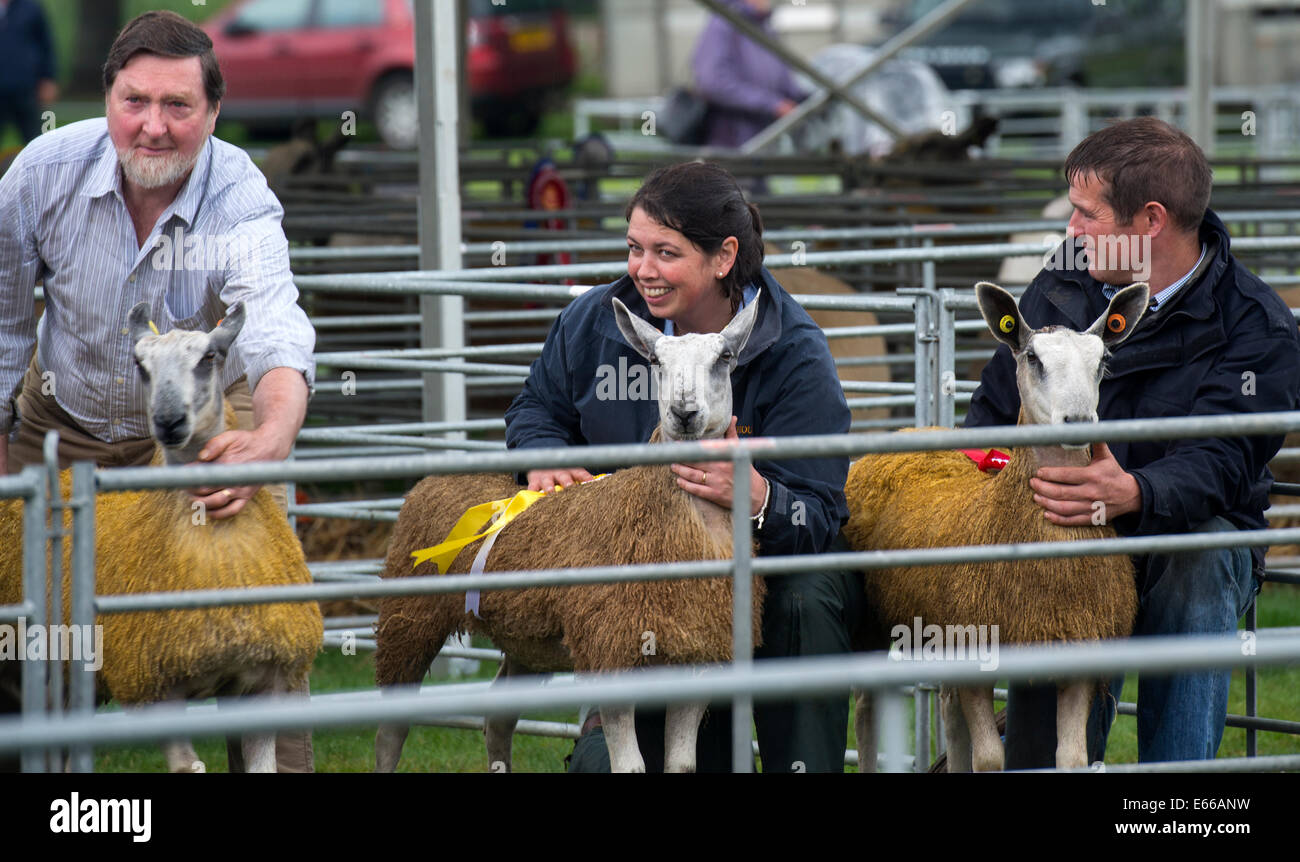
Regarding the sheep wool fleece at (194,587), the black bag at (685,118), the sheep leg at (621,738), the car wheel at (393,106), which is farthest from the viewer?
the car wheel at (393,106)

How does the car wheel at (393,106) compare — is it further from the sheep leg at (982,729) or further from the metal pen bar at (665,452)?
the metal pen bar at (665,452)

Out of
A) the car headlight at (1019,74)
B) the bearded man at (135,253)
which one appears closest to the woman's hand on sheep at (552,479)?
the bearded man at (135,253)

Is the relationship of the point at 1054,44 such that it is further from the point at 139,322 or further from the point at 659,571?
the point at 659,571

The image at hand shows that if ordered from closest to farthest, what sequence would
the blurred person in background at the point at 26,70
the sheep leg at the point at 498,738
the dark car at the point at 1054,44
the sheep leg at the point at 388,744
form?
the sheep leg at the point at 388,744 < the sheep leg at the point at 498,738 < the blurred person in background at the point at 26,70 < the dark car at the point at 1054,44

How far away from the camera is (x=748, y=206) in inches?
150

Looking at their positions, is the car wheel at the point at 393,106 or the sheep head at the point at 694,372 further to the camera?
the car wheel at the point at 393,106

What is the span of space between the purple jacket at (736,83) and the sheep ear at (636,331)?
1117 cm

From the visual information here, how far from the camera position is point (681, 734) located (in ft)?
11.5

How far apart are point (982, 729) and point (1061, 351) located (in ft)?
2.79

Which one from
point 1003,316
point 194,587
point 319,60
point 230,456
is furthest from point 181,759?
point 319,60

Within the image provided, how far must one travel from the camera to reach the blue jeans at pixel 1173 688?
358 cm

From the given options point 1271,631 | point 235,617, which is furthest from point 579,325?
point 1271,631

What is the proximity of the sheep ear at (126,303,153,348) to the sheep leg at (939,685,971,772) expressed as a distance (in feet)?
6.54

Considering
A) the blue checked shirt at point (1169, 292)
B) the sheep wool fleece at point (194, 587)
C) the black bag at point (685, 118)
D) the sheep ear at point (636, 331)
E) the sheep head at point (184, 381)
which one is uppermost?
the black bag at point (685, 118)
